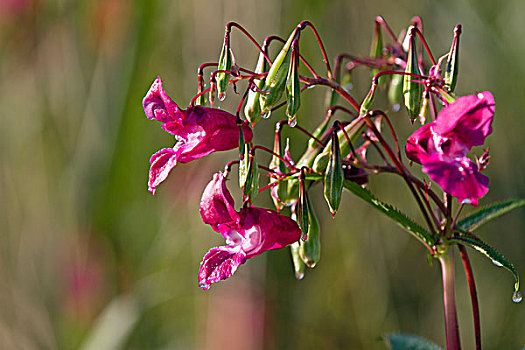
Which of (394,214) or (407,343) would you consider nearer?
(394,214)

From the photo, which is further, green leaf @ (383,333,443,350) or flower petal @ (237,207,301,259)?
green leaf @ (383,333,443,350)

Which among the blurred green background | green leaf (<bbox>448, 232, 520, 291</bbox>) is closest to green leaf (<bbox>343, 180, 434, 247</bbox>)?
green leaf (<bbox>448, 232, 520, 291</bbox>)

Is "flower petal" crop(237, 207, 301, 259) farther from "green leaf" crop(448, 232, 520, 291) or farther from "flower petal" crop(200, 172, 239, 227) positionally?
"green leaf" crop(448, 232, 520, 291)

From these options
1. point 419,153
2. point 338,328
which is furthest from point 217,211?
point 338,328

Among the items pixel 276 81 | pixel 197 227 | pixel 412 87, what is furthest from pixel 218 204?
pixel 197 227

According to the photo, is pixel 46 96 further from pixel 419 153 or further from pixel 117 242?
pixel 419 153

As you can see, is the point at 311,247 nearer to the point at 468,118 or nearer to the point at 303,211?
the point at 303,211
